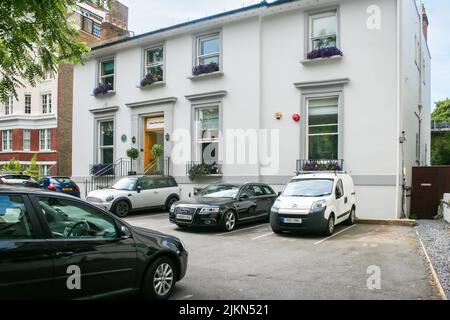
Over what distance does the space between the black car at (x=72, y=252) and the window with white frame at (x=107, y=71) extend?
18405mm

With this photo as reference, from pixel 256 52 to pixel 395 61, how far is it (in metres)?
5.53

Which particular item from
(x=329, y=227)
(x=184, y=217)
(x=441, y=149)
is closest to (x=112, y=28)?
(x=184, y=217)

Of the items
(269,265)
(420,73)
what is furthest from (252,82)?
(269,265)

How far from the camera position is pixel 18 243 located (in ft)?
13.6

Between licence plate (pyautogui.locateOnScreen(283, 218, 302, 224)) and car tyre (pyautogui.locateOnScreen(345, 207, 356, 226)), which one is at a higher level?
licence plate (pyautogui.locateOnScreen(283, 218, 302, 224))

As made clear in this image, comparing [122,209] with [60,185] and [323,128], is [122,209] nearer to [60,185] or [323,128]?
[60,185]

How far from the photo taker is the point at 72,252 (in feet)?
15.0

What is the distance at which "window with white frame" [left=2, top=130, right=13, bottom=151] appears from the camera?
37500 mm

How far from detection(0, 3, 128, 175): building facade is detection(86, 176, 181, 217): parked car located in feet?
66.2

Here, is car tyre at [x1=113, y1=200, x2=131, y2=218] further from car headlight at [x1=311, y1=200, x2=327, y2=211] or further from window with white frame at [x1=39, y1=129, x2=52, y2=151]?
window with white frame at [x1=39, y1=129, x2=52, y2=151]

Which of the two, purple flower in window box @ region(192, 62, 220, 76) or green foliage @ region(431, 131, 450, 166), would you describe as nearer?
purple flower in window box @ region(192, 62, 220, 76)

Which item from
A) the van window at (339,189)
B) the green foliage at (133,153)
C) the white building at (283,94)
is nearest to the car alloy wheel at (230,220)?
the van window at (339,189)


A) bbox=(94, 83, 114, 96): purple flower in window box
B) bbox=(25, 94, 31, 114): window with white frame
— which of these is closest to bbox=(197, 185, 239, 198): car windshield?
bbox=(94, 83, 114, 96): purple flower in window box

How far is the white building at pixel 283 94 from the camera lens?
14836mm
